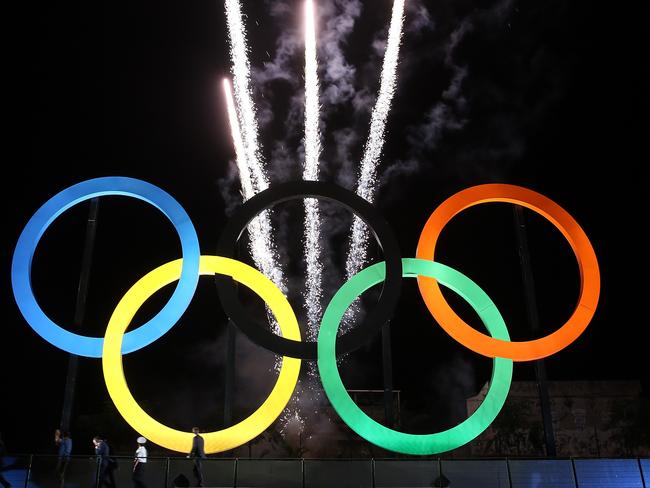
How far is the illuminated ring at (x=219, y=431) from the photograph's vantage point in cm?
1617

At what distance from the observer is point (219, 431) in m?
16.6

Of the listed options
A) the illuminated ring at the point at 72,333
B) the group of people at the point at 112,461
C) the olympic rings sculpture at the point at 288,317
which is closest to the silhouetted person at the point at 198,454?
the group of people at the point at 112,461

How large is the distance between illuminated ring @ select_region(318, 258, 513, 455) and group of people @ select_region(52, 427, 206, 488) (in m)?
3.33

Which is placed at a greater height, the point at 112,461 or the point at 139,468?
the point at 112,461

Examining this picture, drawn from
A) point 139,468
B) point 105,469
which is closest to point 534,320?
point 139,468

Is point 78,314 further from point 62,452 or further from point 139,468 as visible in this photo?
point 139,468

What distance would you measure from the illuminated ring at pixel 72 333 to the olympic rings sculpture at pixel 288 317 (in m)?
0.03

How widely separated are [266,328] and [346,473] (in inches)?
159

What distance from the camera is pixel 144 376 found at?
179 feet

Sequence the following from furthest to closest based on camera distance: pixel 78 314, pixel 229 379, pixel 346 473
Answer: pixel 229 379 < pixel 78 314 < pixel 346 473

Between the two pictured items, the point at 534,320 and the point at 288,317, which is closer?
the point at 288,317

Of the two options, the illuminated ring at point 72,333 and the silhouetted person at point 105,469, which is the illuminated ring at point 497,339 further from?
the silhouetted person at point 105,469

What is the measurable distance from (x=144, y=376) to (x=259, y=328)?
4099cm

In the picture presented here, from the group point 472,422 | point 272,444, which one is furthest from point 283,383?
point 272,444
